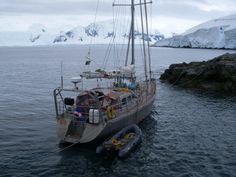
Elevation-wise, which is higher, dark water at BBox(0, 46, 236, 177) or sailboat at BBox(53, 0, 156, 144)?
sailboat at BBox(53, 0, 156, 144)

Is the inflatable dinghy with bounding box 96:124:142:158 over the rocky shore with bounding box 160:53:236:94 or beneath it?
beneath

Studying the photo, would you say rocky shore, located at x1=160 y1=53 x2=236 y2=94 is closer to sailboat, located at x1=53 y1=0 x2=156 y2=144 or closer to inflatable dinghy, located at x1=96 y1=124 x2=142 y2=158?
sailboat, located at x1=53 y1=0 x2=156 y2=144

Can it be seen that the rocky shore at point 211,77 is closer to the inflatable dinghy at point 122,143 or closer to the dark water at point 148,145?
the dark water at point 148,145

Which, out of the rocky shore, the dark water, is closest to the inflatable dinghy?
the dark water

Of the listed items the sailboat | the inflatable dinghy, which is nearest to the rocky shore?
the sailboat

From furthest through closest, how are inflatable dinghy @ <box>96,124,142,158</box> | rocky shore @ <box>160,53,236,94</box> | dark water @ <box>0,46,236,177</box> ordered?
1. rocky shore @ <box>160,53,236,94</box>
2. inflatable dinghy @ <box>96,124,142,158</box>
3. dark water @ <box>0,46,236,177</box>

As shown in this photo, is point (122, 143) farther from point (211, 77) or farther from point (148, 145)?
point (211, 77)

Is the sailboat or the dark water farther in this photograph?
the sailboat

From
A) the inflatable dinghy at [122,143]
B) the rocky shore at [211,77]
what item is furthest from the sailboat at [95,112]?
the rocky shore at [211,77]

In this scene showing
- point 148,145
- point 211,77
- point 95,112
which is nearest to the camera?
point 95,112

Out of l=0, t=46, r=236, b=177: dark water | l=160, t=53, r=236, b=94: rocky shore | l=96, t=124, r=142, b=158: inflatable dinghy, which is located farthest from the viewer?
l=160, t=53, r=236, b=94: rocky shore

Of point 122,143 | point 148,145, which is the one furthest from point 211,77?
point 122,143

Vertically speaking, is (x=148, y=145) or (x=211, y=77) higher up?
(x=211, y=77)

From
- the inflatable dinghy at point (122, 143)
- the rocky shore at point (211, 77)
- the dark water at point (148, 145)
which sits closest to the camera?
the dark water at point (148, 145)
